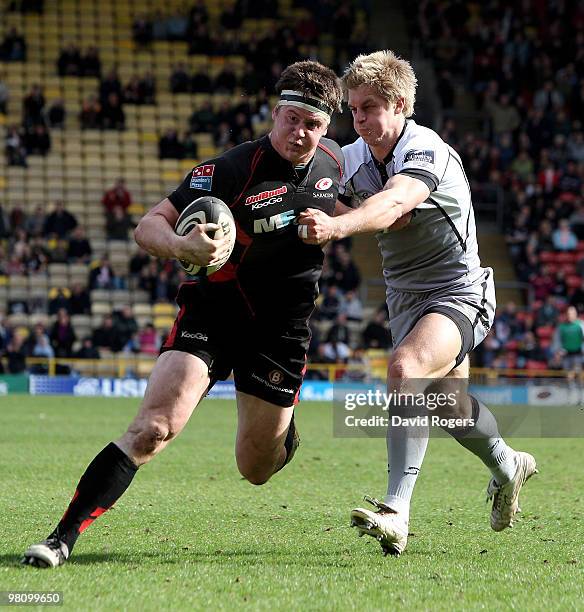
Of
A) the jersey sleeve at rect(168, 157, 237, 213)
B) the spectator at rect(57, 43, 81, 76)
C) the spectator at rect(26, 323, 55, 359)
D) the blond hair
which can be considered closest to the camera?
the jersey sleeve at rect(168, 157, 237, 213)

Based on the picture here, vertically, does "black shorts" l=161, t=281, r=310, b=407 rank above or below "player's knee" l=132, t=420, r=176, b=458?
above

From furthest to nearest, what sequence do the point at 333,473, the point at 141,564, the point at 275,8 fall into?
the point at 275,8, the point at 333,473, the point at 141,564

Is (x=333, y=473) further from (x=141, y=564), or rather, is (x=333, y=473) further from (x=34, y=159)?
(x=34, y=159)

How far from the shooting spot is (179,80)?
29.8 m

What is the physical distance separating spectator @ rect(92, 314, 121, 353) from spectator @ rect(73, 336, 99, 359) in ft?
0.38

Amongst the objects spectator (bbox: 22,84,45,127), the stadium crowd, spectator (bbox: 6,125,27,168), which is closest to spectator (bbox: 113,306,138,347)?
the stadium crowd

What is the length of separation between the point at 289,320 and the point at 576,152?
24182 mm

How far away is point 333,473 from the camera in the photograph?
1030 centimetres

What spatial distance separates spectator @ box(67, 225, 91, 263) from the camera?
25.0 metres

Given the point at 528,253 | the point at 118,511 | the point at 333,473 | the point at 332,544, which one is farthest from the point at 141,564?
the point at 528,253

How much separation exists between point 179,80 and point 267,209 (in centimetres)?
2448

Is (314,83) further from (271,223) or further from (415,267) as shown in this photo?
(415,267)

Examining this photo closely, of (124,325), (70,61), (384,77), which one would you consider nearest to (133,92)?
(70,61)

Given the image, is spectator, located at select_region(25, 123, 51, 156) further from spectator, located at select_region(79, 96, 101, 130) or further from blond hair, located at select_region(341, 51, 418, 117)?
blond hair, located at select_region(341, 51, 418, 117)
